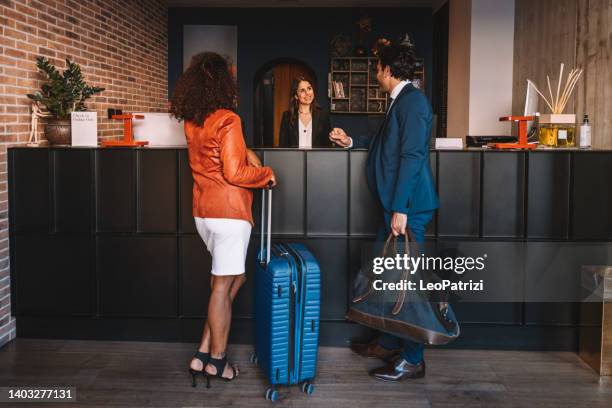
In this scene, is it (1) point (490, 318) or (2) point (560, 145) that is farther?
(2) point (560, 145)

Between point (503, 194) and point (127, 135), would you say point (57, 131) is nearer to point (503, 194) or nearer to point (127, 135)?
point (127, 135)

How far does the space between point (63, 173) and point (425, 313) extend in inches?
96.4

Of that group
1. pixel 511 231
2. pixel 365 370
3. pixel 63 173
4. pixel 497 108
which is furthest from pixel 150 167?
pixel 497 108

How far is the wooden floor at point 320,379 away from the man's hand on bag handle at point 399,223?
86 cm

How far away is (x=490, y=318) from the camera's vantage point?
378cm

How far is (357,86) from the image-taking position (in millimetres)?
8891

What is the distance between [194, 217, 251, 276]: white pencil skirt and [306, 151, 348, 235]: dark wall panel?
0.80 m

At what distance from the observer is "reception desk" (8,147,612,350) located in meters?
3.70

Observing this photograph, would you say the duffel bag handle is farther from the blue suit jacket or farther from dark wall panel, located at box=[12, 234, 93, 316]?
dark wall panel, located at box=[12, 234, 93, 316]

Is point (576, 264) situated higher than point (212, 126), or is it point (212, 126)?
point (212, 126)

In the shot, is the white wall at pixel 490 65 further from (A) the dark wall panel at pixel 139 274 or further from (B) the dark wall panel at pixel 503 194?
(A) the dark wall panel at pixel 139 274

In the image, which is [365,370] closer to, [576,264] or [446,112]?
[576,264]

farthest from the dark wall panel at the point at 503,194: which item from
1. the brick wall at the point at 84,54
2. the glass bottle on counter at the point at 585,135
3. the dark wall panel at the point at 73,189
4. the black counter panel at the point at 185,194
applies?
the brick wall at the point at 84,54

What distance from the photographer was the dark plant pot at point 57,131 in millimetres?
4070
